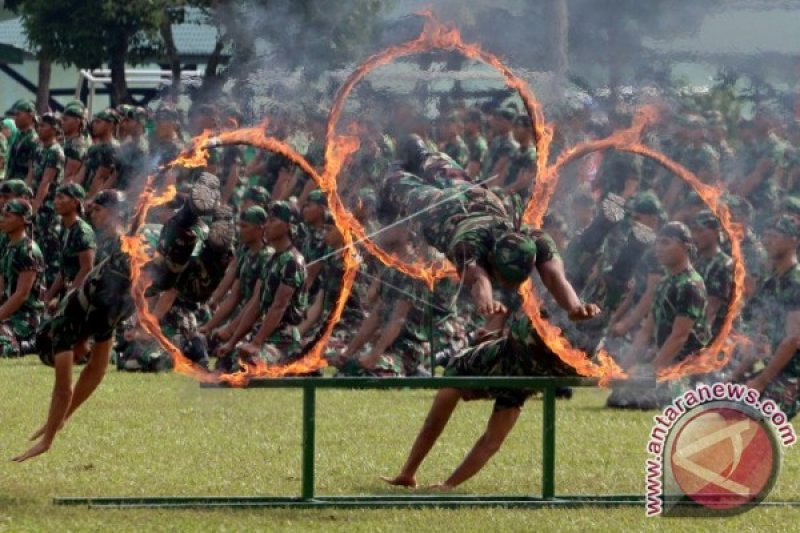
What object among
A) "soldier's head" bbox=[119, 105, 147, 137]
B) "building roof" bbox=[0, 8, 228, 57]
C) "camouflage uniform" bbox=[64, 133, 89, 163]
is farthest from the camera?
"building roof" bbox=[0, 8, 228, 57]

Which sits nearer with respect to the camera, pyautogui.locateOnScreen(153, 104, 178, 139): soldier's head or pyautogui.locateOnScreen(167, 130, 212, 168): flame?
pyautogui.locateOnScreen(167, 130, 212, 168): flame

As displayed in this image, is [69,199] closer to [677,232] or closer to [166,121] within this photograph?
[166,121]

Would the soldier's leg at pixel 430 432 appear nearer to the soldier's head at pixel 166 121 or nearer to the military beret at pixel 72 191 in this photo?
the soldier's head at pixel 166 121

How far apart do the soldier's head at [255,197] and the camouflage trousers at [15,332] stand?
4835 millimetres

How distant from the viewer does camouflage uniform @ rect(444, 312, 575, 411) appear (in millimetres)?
9164

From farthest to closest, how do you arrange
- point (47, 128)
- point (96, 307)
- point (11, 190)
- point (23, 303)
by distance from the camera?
1. point (47, 128)
2. point (23, 303)
3. point (11, 190)
4. point (96, 307)

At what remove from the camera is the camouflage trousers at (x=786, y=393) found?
1127 cm

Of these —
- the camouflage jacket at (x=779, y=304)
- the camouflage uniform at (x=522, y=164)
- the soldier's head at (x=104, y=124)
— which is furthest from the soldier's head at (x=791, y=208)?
the soldier's head at (x=104, y=124)

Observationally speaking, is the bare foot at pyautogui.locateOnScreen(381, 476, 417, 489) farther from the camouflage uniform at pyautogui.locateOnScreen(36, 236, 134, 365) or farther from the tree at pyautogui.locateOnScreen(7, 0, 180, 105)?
the tree at pyautogui.locateOnScreen(7, 0, 180, 105)

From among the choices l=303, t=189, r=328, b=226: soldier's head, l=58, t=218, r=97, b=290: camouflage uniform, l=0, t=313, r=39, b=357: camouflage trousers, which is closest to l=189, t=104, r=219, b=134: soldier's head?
l=303, t=189, r=328, b=226: soldier's head

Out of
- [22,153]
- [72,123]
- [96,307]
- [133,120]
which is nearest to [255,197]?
[96,307]

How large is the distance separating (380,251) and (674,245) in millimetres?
1738

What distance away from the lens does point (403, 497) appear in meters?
8.88

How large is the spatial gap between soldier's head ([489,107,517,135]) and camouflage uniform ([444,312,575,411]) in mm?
2929
